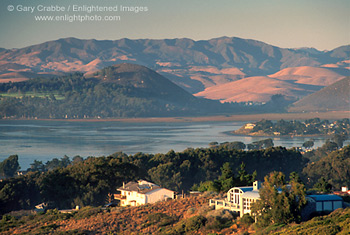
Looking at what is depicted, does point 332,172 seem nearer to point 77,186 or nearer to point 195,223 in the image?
point 77,186

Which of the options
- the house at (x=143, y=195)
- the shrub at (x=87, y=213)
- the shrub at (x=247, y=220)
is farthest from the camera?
the house at (x=143, y=195)

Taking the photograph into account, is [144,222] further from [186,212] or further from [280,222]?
[280,222]

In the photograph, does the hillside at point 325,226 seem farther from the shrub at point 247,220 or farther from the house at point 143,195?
the house at point 143,195

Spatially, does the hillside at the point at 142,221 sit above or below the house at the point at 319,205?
below

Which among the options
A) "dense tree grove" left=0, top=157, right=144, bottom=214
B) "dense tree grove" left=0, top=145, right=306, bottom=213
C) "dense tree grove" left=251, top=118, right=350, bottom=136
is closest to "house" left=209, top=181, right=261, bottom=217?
"dense tree grove" left=0, top=145, right=306, bottom=213

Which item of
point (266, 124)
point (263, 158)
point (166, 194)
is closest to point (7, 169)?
point (263, 158)

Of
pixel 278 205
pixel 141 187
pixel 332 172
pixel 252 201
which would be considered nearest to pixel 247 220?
pixel 252 201

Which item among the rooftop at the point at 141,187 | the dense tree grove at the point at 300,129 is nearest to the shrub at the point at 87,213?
the rooftop at the point at 141,187
